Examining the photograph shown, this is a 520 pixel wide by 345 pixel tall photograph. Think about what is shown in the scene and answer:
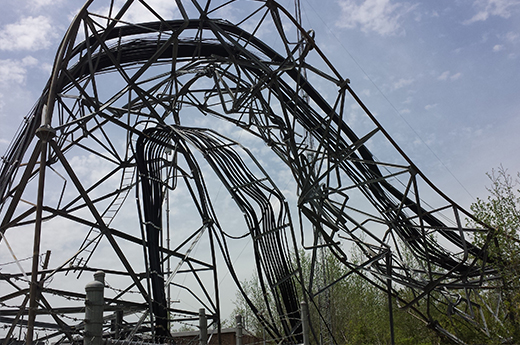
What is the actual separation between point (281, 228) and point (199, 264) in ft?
9.14

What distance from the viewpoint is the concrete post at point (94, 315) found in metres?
4.96

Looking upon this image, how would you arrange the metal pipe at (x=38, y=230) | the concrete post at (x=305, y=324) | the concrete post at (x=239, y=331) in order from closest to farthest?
1. the metal pipe at (x=38, y=230)
2. the concrete post at (x=305, y=324)
3. the concrete post at (x=239, y=331)

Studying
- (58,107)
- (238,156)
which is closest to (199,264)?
(238,156)

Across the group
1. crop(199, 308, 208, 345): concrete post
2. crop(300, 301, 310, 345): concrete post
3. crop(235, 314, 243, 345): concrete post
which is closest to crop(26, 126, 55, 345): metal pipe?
crop(199, 308, 208, 345): concrete post

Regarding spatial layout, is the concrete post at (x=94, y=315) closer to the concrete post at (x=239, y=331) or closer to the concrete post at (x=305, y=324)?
the concrete post at (x=305, y=324)

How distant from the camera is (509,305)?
35.4ft

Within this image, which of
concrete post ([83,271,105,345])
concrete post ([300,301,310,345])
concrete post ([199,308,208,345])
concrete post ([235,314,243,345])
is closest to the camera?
concrete post ([83,271,105,345])

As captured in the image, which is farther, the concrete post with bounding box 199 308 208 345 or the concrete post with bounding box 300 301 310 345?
the concrete post with bounding box 300 301 310 345

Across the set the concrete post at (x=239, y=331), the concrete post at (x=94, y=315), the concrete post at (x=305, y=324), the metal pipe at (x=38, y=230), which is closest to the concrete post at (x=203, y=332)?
the concrete post at (x=239, y=331)

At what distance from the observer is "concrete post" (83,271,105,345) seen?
4957 mm

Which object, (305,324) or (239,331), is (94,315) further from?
(239,331)

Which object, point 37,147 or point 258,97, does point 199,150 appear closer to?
point 258,97

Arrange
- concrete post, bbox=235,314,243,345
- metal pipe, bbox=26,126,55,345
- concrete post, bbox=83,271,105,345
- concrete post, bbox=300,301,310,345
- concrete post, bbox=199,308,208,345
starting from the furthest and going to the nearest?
concrete post, bbox=235,314,243,345 < concrete post, bbox=300,301,310,345 < concrete post, bbox=199,308,208,345 < metal pipe, bbox=26,126,55,345 < concrete post, bbox=83,271,105,345

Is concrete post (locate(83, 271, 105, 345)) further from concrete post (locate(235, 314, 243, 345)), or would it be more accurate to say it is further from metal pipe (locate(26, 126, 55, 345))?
concrete post (locate(235, 314, 243, 345))
